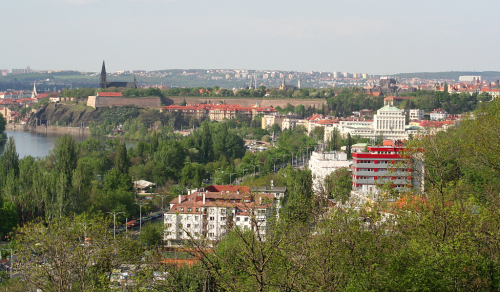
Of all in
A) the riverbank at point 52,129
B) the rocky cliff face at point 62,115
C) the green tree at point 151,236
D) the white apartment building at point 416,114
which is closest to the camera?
the green tree at point 151,236

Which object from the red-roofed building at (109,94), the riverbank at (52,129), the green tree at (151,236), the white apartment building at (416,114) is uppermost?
the red-roofed building at (109,94)

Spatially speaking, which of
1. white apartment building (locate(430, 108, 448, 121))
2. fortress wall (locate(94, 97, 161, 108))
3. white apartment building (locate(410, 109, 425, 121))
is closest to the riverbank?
fortress wall (locate(94, 97, 161, 108))

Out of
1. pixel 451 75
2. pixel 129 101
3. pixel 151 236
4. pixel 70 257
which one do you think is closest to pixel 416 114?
pixel 129 101

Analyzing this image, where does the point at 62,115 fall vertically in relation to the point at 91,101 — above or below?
below

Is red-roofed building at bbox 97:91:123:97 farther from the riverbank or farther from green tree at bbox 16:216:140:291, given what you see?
green tree at bbox 16:216:140:291

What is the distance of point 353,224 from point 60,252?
3.35 m

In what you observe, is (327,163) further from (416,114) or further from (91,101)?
(91,101)

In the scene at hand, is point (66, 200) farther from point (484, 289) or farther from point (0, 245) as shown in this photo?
point (484, 289)

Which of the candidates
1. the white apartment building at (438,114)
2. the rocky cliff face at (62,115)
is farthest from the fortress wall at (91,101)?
the white apartment building at (438,114)

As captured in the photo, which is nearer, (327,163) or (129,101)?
(327,163)

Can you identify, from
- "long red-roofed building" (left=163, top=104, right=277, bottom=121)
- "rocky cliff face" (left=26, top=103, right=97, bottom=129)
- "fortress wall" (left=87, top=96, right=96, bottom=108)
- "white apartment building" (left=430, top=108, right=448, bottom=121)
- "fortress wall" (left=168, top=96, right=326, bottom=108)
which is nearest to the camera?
"white apartment building" (left=430, top=108, right=448, bottom=121)

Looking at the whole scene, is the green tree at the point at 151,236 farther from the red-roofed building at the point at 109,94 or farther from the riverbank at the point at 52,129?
the red-roofed building at the point at 109,94

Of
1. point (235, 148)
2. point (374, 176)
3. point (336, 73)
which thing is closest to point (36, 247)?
point (374, 176)

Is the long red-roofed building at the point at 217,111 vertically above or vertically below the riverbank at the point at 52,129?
above
